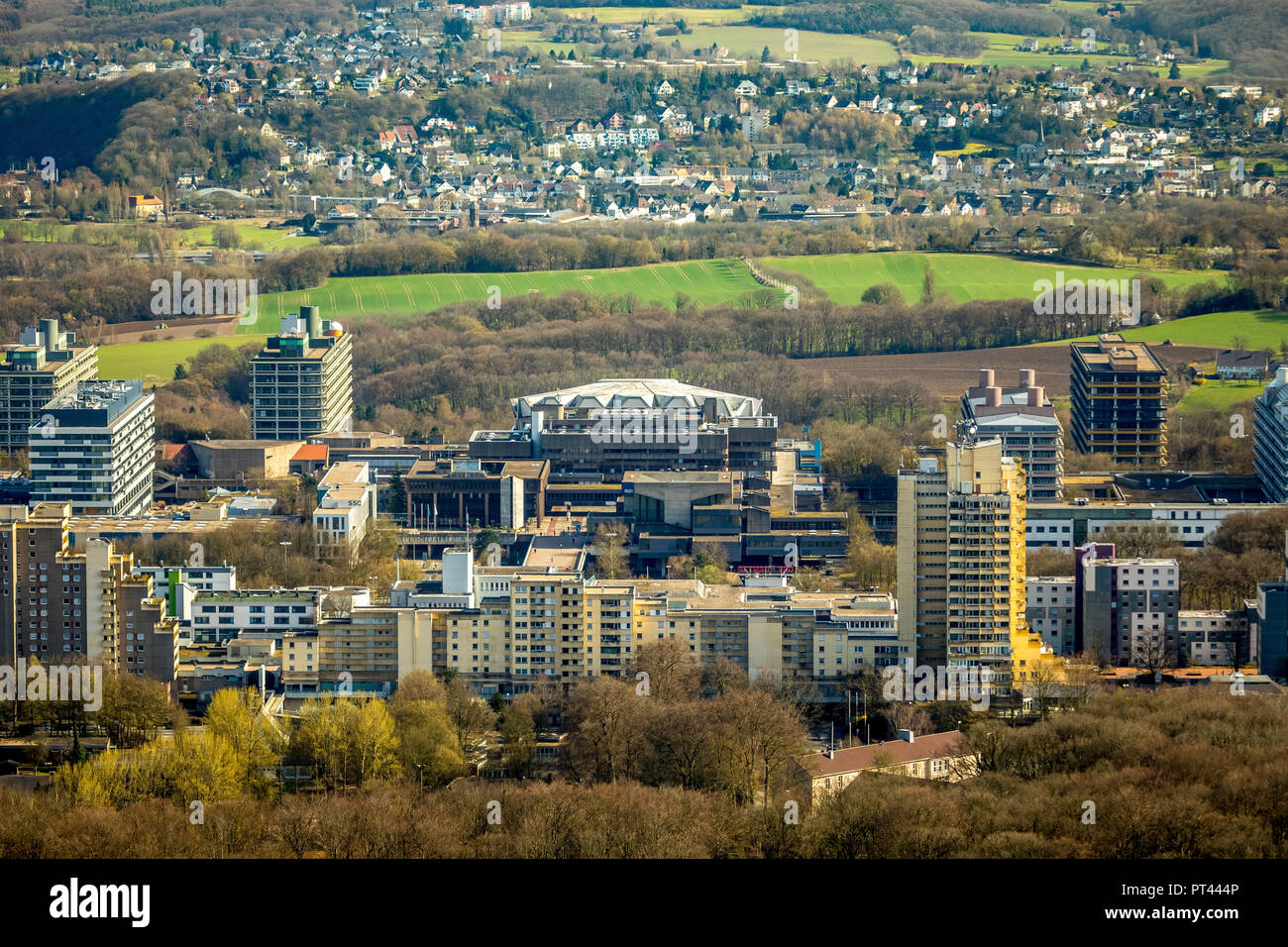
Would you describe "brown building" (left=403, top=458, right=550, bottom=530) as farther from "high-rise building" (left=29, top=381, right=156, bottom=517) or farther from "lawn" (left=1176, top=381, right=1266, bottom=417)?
"lawn" (left=1176, top=381, right=1266, bottom=417)

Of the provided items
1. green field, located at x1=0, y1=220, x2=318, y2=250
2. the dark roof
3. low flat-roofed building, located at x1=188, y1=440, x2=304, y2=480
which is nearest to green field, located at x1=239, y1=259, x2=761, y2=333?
green field, located at x1=0, y1=220, x2=318, y2=250

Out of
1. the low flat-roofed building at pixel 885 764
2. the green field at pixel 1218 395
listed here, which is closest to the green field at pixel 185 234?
the green field at pixel 1218 395

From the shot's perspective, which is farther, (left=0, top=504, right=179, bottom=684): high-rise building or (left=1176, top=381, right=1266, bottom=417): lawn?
(left=1176, top=381, right=1266, bottom=417): lawn

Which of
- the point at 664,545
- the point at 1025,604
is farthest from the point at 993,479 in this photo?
the point at 664,545

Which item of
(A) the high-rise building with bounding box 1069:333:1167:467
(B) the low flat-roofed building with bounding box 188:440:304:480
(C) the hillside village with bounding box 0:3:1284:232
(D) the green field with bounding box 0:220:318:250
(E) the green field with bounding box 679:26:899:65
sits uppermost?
(E) the green field with bounding box 679:26:899:65

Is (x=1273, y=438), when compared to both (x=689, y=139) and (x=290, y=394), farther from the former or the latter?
(x=689, y=139)

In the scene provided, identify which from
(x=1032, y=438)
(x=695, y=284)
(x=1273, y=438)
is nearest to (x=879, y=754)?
(x=1032, y=438)
